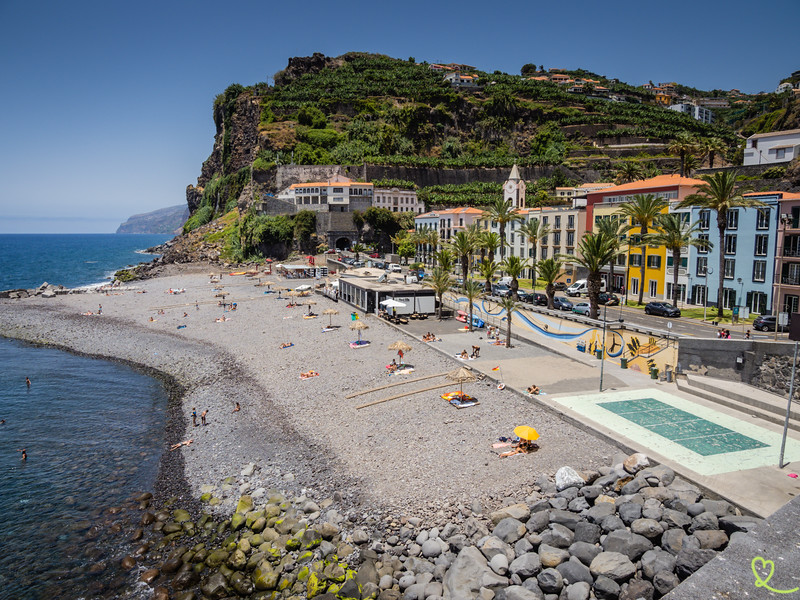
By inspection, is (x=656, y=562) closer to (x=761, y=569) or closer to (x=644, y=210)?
(x=761, y=569)

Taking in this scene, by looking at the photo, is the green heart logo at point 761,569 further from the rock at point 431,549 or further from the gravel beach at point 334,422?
the rock at point 431,549

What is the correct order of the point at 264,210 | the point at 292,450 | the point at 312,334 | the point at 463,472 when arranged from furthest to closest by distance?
the point at 264,210
the point at 312,334
the point at 292,450
the point at 463,472

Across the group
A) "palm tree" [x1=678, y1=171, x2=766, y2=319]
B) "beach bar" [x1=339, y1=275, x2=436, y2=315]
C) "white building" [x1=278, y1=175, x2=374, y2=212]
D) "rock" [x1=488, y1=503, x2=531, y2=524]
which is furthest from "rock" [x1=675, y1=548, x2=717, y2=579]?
"white building" [x1=278, y1=175, x2=374, y2=212]

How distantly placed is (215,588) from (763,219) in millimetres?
35885

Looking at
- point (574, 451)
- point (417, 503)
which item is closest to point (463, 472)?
point (417, 503)

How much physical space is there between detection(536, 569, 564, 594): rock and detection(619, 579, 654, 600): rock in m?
1.24

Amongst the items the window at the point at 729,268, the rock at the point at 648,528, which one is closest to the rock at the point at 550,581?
the rock at the point at 648,528

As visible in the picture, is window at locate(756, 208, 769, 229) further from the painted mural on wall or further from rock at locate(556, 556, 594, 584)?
rock at locate(556, 556, 594, 584)

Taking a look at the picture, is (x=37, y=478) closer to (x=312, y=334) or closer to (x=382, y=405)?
(x=382, y=405)

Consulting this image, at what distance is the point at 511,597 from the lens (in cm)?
1114

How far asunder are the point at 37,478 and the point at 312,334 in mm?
18831

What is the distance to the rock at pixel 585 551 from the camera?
12094mm

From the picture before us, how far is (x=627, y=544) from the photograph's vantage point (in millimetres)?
12078

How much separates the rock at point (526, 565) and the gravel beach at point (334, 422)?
2489 mm
